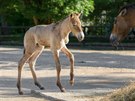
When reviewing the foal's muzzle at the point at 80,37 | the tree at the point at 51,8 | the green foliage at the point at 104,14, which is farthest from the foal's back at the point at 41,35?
the green foliage at the point at 104,14

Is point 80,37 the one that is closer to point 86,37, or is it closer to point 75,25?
point 75,25

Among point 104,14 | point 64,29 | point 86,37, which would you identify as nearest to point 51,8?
point 86,37

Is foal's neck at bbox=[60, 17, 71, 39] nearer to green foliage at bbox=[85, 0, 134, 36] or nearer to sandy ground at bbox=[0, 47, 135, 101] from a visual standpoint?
sandy ground at bbox=[0, 47, 135, 101]

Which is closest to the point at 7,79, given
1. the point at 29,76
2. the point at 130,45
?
the point at 29,76

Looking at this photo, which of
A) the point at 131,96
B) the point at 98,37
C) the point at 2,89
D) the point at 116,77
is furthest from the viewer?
the point at 98,37

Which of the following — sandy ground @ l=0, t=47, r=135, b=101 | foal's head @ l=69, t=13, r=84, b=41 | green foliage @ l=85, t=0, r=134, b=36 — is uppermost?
foal's head @ l=69, t=13, r=84, b=41

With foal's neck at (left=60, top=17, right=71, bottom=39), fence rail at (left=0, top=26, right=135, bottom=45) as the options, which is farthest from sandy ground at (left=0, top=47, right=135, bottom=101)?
fence rail at (left=0, top=26, right=135, bottom=45)

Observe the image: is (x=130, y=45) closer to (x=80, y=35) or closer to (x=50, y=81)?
(x=50, y=81)

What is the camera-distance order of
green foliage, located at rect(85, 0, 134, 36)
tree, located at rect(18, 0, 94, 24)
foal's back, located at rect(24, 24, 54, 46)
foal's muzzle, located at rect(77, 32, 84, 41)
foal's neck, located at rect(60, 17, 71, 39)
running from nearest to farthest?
foal's muzzle, located at rect(77, 32, 84, 41) → foal's neck, located at rect(60, 17, 71, 39) → foal's back, located at rect(24, 24, 54, 46) → tree, located at rect(18, 0, 94, 24) → green foliage, located at rect(85, 0, 134, 36)

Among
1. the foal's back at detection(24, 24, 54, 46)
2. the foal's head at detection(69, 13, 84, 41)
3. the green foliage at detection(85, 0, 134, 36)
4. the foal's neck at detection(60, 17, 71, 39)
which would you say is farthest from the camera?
the green foliage at detection(85, 0, 134, 36)

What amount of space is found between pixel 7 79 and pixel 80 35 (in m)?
5.00

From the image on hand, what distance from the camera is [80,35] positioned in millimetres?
10695

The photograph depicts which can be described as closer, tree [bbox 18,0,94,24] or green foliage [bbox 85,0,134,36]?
tree [bbox 18,0,94,24]

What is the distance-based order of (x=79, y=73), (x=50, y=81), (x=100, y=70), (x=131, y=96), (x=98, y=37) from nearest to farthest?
(x=131, y=96), (x=50, y=81), (x=79, y=73), (x=100, y=70), (x=98, y=37)
